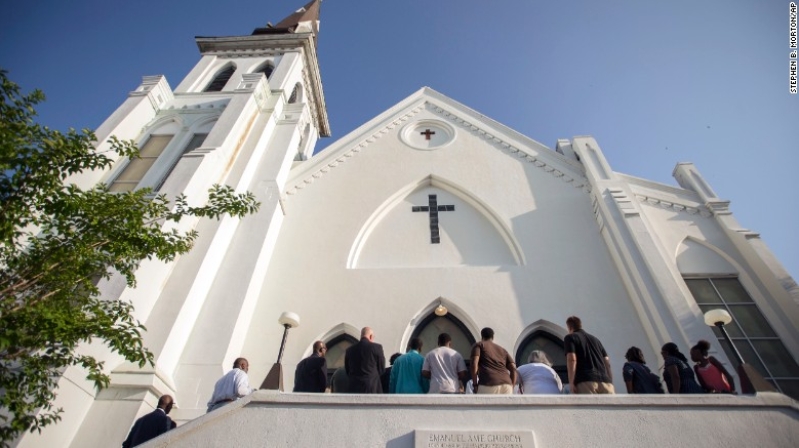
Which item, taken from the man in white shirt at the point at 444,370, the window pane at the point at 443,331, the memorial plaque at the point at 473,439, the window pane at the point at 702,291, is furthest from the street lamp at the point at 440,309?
the window pane at the point at 702,291

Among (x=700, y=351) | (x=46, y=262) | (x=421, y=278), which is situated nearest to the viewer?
(x=46, y=262)

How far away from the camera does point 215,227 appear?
348 inches

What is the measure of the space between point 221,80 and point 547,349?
1562cm

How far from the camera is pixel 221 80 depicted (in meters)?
17.6

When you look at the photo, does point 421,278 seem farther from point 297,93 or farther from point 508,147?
point 297,93

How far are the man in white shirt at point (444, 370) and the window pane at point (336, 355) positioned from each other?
341 centimetres

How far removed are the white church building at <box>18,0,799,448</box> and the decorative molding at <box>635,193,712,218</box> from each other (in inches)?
1.9

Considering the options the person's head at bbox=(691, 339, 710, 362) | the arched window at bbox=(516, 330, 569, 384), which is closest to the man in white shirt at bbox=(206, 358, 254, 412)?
the arched window at bbox=(516, 330, 569, 384)

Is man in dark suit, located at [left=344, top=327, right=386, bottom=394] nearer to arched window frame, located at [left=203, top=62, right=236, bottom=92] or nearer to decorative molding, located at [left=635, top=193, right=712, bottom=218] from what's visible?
decorative molding, located at [left=635, top=193, right=712, bottom=218]

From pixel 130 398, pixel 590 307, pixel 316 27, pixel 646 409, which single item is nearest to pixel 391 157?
pixel 590 307

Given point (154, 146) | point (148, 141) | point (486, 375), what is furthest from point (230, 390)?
point (148, 141)

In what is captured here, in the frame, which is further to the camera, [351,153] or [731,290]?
[351,153]

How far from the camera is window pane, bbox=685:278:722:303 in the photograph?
28.5 feet

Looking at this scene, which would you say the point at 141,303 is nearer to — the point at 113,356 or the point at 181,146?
the point at 113,356
